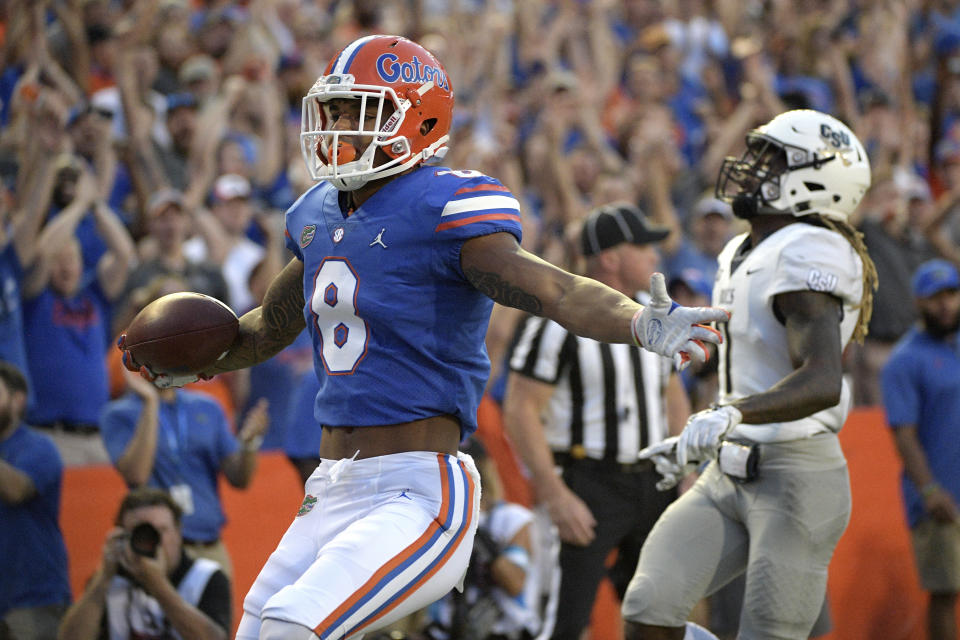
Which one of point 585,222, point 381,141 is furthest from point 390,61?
point 585,222

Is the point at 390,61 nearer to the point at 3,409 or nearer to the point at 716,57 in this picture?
the point at 3,409

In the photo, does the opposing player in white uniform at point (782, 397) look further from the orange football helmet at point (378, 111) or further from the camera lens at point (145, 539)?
the camera lens at point (145, 539)

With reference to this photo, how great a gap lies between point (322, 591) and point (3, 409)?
285cm

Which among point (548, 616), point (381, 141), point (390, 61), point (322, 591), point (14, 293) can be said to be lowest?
point (548, 616)

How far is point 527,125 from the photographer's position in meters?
10.0

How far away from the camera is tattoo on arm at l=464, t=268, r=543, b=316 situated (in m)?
3.01

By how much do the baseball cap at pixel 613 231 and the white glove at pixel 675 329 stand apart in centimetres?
277

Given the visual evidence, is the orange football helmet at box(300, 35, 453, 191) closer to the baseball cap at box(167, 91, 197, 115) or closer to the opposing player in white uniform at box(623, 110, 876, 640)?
the opposing player in white uniform at box(623, 110, 876, 640)

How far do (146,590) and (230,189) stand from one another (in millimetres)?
3359

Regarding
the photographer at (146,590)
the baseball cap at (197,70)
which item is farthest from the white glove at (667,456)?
the baseball cap at (197,70)

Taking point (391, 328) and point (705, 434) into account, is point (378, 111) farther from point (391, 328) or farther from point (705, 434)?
point (705, 434)

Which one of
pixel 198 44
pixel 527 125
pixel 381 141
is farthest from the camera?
pixel 527 125

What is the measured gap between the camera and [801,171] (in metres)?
4.14

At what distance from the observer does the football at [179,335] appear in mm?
3531
